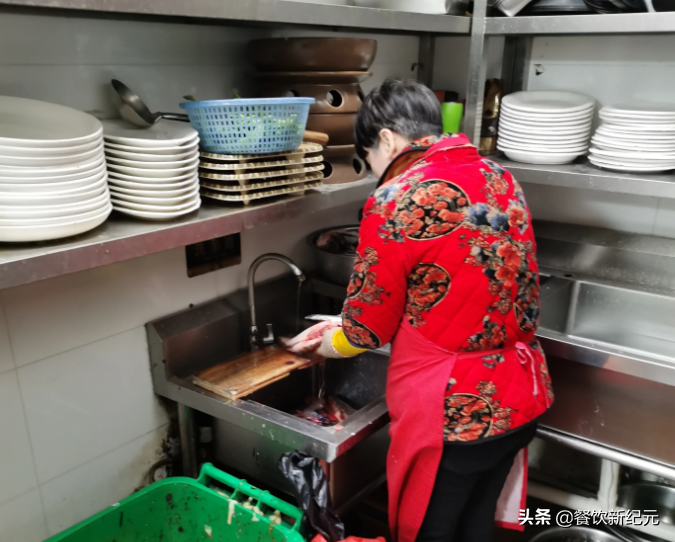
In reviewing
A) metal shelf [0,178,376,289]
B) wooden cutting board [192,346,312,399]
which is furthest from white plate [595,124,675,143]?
wooden cutting board [192,346,312,399]

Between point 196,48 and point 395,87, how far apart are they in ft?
1.74

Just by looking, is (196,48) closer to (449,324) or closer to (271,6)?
(271,6)

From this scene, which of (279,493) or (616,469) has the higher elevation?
(279,493)

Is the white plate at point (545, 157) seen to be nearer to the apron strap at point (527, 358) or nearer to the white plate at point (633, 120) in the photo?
the white plate at point (633, 120)

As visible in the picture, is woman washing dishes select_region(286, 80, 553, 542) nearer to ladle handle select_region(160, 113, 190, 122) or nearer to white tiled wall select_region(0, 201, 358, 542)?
ladle handle select_region(160, 113, 190, 122)

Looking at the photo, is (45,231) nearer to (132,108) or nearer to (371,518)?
(132,108)

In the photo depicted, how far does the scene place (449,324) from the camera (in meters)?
1.21

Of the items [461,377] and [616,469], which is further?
[616,469]

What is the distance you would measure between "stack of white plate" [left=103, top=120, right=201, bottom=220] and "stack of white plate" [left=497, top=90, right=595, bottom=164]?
109 centimetres

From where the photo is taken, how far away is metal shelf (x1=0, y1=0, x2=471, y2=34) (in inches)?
34.5

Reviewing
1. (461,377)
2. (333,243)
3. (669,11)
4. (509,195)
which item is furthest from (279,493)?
(669,11)

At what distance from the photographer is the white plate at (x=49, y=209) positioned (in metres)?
0.89

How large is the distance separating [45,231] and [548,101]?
1.63 m

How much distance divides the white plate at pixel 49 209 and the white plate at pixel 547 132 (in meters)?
1.31
